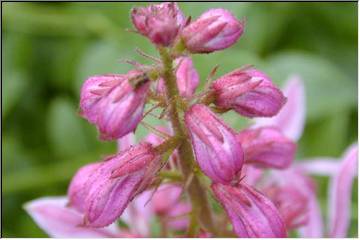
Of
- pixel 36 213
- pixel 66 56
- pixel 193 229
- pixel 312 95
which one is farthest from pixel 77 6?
pixel 193 229

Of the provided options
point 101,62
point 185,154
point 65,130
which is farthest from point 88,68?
point 185,154

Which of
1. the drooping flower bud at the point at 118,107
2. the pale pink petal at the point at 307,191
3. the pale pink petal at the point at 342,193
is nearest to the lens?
the drooping flower bud at the point at 118,107

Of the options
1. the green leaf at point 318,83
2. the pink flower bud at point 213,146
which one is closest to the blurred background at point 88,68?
the green leaf at point 318,83

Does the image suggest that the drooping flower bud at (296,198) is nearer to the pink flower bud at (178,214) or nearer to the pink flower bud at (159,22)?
the pink flower bud at (178,214)

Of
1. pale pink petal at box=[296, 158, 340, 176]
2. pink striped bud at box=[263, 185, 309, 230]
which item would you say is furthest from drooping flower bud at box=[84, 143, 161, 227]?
pale pink petal at box=[296, 158, 340, 176]

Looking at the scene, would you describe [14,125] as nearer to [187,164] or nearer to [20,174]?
[20,174]

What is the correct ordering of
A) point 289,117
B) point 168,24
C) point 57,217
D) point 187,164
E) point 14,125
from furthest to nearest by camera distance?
point 14,125, point 289,117, point 57,217, point 187,164, point 168,24
